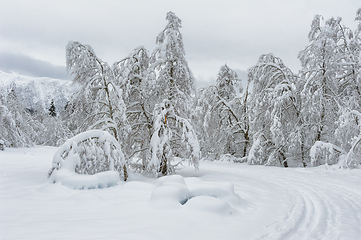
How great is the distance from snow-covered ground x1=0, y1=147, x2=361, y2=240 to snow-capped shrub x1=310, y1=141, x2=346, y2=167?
5247mm

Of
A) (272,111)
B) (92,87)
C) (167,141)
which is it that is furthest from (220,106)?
(92,87)

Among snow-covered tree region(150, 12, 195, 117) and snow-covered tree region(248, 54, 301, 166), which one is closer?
snow-covered tree region(150, 12, 195, 117)

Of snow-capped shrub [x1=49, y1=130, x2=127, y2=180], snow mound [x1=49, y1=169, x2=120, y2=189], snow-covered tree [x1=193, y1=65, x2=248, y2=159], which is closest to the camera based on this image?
snow mound [x1=49, y1=169, x2=120, y2=189]

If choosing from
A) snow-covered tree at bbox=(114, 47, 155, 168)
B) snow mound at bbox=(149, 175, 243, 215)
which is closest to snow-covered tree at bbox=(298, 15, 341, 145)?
snow-covered tree at bbox=(114, 47, 155, 168)

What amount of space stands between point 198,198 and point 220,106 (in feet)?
45.2

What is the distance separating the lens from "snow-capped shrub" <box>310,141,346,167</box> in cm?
1095

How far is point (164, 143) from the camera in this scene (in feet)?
29.7

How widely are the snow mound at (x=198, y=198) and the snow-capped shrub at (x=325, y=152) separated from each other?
8256 mm

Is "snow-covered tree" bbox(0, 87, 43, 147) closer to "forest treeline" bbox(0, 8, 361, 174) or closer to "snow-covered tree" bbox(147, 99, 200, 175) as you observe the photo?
"forest treeline" bbox(0, 8, 361, 174)

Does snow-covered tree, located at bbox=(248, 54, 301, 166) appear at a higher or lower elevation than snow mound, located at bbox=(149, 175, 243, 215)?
higher

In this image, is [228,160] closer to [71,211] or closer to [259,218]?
[259,218]

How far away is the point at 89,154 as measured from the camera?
6.93 metres

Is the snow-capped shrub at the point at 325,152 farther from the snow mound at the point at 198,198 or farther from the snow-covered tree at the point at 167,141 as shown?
the snow mound at the point at 198,198

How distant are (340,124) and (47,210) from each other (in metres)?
12.8
